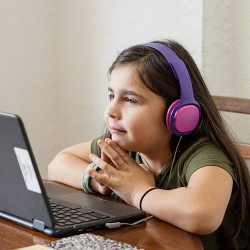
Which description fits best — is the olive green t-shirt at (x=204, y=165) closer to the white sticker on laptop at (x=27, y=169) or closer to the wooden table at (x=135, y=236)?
the wooden table at (x=135, y=236)

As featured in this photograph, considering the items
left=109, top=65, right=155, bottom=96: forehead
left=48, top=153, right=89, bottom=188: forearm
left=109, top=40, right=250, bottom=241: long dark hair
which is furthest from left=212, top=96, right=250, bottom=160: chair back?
left=48, top=153, right=89, bottom=188: forearm

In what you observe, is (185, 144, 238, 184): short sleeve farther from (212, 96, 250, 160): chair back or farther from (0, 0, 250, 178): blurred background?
(0, 0, 250, 178): blurred background

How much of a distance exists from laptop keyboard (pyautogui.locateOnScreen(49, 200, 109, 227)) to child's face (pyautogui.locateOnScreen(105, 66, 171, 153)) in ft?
0.85

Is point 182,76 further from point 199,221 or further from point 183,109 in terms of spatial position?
point 199,221

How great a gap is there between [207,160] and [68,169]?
1.40 feet

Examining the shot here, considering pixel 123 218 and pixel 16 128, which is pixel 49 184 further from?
pixel 16 128

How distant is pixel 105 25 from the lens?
2.36m

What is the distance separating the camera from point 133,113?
125 cm

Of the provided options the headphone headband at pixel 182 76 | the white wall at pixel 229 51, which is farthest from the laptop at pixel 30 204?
the white wall at pixel 229 51

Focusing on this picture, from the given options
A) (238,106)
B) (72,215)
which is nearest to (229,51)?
(238,106)

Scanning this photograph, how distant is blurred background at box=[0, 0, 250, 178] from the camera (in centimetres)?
194

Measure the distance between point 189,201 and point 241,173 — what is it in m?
0.25

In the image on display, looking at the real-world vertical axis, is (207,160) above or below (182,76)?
below

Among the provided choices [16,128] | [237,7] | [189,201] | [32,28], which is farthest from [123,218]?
[32,28]
